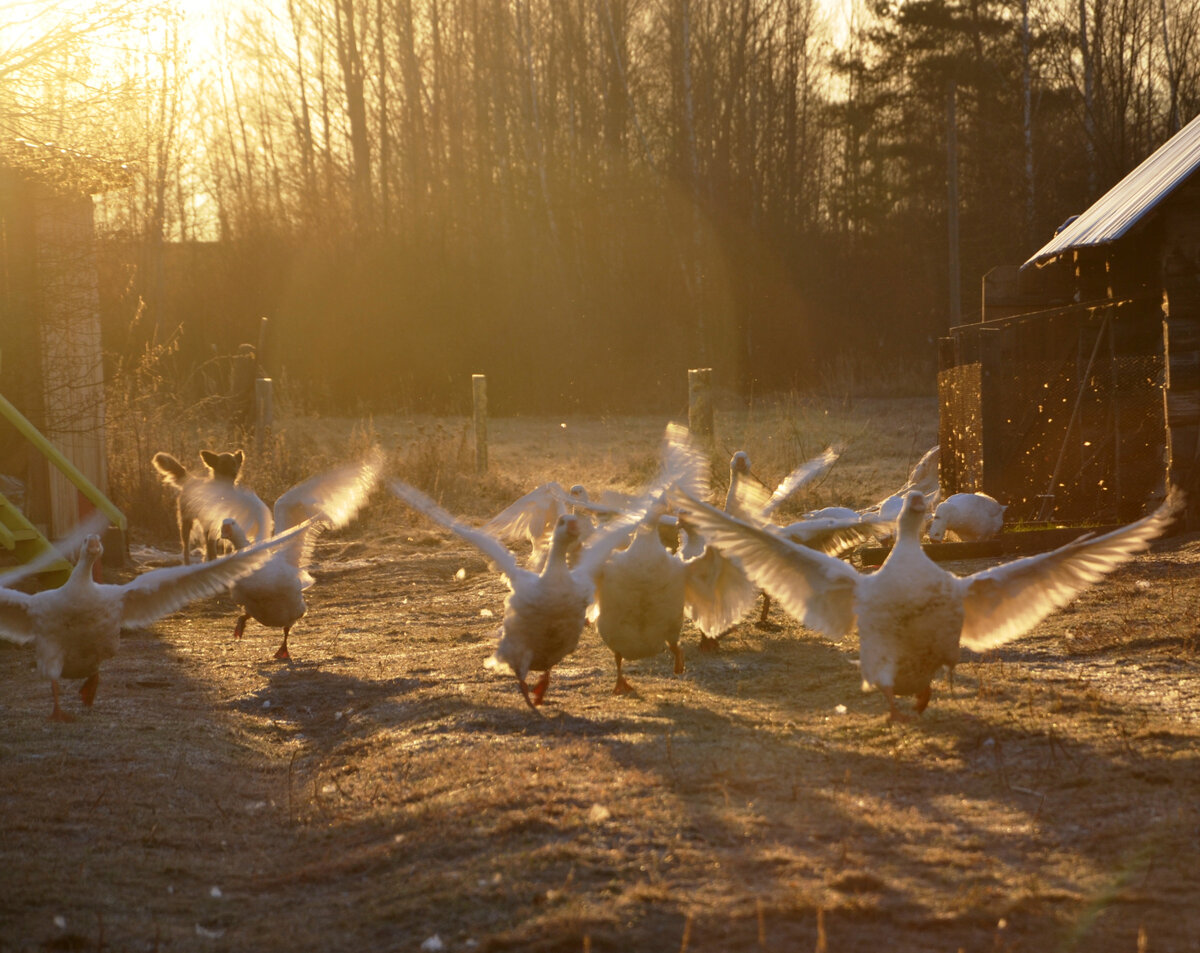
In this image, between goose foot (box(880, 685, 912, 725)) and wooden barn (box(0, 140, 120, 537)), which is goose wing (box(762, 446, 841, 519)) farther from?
wooden barn (box(0, 140, 120, 537))

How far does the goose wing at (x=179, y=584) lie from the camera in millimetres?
7484

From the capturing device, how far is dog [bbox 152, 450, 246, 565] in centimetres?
1118

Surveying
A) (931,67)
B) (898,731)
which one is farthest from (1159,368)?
(931,67)

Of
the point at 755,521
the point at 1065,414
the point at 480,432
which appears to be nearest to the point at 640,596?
the point at 755,521

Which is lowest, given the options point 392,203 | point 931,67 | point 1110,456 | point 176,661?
point 176,661

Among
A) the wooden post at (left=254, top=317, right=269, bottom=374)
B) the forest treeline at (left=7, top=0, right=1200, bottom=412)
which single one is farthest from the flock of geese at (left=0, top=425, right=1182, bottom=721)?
the forest treeline at (left=7, top=0, right=1200, bottom=412)

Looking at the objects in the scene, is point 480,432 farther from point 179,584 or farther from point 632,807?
point 632,807

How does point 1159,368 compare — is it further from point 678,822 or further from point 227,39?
point 227,39

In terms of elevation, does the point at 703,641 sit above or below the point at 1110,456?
below

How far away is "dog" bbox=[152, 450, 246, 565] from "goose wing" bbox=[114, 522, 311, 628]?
3.14 metres

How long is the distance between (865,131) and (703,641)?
98.0 ft

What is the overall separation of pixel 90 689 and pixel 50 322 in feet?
20.5

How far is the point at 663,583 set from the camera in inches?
291

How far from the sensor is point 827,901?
3777mm
